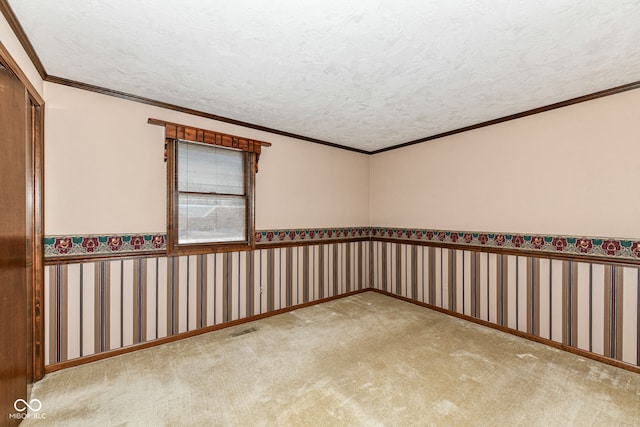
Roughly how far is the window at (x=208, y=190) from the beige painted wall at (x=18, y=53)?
85cm

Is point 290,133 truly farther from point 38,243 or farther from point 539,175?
point 539,175

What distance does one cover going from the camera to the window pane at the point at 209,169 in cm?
312

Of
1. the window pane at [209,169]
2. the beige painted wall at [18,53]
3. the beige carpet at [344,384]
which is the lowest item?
the beige carpet at [344,384]

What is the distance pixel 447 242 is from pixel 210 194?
3173 mm

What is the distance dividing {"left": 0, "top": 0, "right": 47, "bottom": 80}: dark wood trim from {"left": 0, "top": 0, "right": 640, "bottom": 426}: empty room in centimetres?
2

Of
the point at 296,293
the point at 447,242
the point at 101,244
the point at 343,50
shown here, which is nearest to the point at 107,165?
the point at 101,244

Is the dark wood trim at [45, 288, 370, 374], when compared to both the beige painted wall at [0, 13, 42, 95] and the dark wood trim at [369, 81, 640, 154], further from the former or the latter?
the dark wood trim at [369, 81, 640, 154]

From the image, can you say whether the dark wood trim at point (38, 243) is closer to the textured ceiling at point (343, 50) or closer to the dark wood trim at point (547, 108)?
the textured ceiling at point (343, 50)

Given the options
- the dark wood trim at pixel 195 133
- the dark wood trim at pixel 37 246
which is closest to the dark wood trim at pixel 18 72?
the dark wood trim at pixel 37 246

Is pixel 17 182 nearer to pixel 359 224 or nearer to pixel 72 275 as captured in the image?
pixel 72 275

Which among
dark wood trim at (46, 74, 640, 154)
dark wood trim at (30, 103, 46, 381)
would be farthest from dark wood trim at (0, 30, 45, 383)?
dark wood trim at (46, 74, 640, 154)

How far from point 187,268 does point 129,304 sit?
605 millimetres

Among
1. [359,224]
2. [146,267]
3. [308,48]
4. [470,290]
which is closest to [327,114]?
[308,48]

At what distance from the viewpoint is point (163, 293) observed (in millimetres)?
2949
